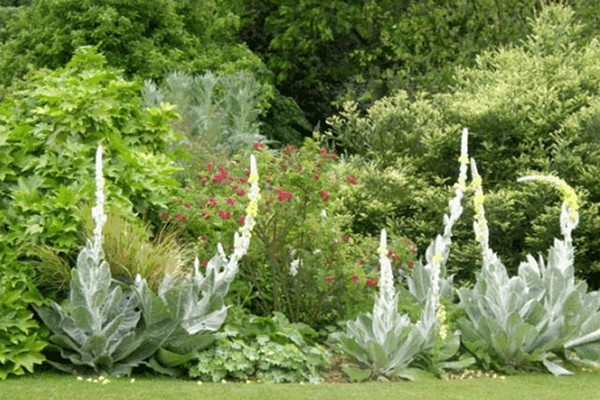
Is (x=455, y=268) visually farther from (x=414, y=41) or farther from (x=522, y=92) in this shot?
(x=414, y=41)

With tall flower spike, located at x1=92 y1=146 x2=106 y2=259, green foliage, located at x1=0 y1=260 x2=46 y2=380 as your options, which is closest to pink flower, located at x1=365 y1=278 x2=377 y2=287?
tall flower spike, located at x1=92 y1=146 x2=106 y2=259

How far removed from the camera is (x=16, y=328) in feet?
26.6

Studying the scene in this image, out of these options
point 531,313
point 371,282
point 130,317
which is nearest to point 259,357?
point 130,317

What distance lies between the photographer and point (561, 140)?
1135 centimetres

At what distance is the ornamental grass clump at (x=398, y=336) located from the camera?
27.5ft

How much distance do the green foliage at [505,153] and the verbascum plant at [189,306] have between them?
133 inches

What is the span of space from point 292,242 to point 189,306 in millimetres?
1524

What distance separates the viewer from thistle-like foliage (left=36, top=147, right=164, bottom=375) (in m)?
7.95

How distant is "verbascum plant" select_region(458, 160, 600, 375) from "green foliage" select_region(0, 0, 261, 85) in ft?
29.1

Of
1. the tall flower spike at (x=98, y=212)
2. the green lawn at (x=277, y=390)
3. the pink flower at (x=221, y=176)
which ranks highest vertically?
the pink flower at (x=221, y=176)

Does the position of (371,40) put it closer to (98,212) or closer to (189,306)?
(189,306)

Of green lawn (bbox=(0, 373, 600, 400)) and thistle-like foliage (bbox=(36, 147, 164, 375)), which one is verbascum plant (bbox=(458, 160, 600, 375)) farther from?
thistle-like foliage (bbox=(36, 147, 164, 375))

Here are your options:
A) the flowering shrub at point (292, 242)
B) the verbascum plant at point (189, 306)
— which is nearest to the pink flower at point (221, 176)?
the flowering shrub at point (292, 242)

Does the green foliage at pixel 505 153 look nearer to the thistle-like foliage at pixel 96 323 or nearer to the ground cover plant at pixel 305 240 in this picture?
the ground cover plant at pixel 305 240
